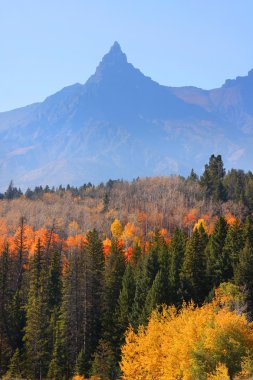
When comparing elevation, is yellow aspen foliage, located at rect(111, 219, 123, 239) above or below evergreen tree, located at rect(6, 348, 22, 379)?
above

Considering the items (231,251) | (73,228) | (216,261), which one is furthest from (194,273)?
(73,228)

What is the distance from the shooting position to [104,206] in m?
176

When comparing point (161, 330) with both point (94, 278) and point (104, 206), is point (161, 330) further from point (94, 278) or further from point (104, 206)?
point (104, 206)

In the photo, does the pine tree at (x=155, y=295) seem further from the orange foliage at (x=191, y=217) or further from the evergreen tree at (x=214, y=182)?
the evergreen tree at (x=214, y=182)

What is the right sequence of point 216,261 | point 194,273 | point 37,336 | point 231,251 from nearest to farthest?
point 37,336
point 194,273
point 216,261
point 231,251

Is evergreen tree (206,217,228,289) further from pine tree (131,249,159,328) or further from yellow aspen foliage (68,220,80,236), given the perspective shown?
yellow aspen foliage (68,220,80,236)

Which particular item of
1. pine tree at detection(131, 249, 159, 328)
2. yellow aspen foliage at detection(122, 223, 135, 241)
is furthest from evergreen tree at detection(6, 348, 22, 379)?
yellow aspen foliage at detection(122, 223, 135, 241)

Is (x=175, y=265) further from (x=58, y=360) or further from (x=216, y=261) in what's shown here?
(x=58, y=360)

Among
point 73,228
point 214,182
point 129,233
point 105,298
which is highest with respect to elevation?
point 214,182

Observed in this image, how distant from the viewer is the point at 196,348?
4200 centimetres

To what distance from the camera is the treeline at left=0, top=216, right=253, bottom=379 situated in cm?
6272

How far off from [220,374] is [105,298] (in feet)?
109

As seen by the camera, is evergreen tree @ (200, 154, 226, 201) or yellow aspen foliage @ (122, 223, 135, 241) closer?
yellow aspen foliage @ (122, 223, 135, 241)

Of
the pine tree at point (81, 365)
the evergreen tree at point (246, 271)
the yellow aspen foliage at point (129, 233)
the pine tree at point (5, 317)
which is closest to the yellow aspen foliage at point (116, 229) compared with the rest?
the yellow aspen foliage at point (129, 233)
